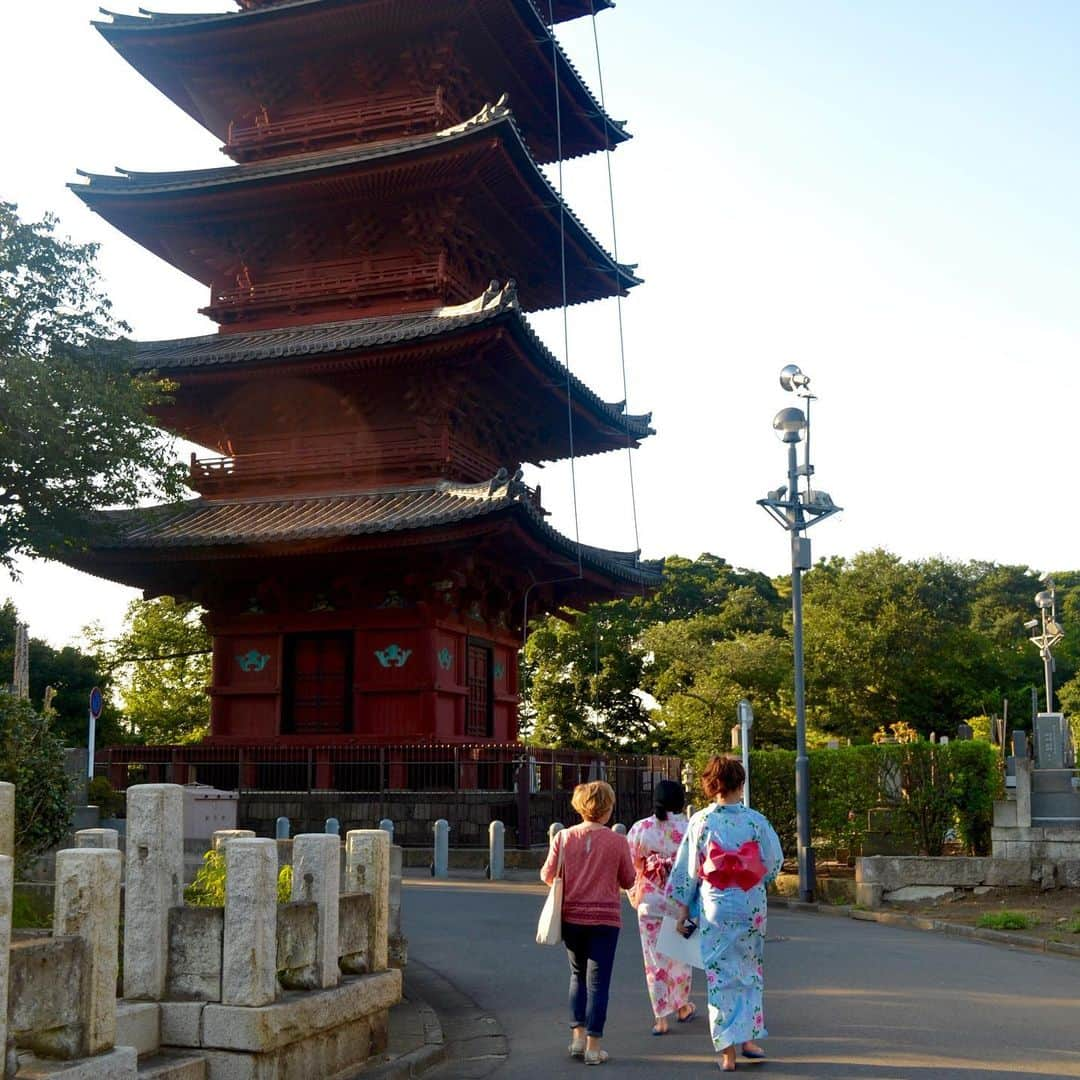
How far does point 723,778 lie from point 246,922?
116 inches

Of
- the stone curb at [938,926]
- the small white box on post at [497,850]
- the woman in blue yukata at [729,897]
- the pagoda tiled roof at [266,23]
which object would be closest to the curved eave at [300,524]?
the small white box on post at [497,850]

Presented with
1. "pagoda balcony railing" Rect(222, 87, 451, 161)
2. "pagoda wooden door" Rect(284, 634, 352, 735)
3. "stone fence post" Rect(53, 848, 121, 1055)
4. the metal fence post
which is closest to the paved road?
"stone fence post" Rect(53, 848, 121, 1055)

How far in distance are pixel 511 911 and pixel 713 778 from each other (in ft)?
27.6

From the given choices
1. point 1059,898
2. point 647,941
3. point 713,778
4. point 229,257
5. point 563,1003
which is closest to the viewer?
point 713,778

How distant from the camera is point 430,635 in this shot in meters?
23.7

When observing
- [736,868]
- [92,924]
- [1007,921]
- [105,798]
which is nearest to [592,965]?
[736,868]

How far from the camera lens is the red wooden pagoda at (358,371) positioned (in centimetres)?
2356

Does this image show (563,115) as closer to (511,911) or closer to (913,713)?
(511,911)

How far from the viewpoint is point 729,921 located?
7680 millimetres

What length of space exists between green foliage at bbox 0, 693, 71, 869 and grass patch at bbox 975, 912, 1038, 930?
10.3 metres

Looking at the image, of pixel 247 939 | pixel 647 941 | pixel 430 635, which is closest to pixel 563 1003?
pixel 647 941

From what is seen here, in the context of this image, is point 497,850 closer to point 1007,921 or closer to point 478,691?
point 478,691

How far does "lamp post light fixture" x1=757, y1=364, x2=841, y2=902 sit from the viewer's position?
1764 centimetres

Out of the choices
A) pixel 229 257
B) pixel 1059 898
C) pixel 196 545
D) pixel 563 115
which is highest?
pixel 563 115
